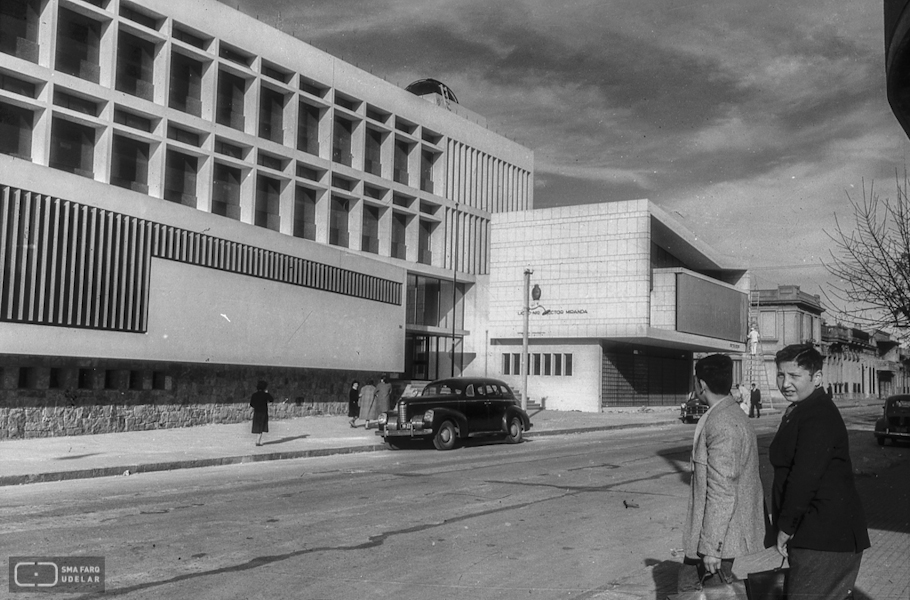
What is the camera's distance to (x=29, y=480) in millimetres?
15133

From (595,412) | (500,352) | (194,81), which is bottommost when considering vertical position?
(595,412)

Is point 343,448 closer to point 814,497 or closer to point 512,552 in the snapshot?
point 512,552

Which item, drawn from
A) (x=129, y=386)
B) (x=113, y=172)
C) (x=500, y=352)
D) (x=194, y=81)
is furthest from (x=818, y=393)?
(x=500, y=352)

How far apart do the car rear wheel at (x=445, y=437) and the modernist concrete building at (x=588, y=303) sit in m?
25.2

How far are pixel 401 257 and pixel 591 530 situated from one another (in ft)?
128

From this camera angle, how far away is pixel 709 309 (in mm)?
57656

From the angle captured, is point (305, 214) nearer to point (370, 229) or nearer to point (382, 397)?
point (370, 229)

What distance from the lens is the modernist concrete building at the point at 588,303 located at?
49.3 metres

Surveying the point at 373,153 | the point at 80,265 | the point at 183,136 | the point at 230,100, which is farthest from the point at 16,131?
the point at 373,153

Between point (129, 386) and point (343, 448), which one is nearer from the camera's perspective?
point (343, 448)

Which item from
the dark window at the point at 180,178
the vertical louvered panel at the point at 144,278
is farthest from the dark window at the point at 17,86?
the vertical louvered panel at the point at 144,278

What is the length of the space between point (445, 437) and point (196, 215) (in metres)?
12.1

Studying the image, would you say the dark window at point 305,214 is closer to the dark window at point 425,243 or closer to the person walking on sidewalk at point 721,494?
the dark window at point 425,243

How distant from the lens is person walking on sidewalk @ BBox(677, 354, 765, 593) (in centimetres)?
494
